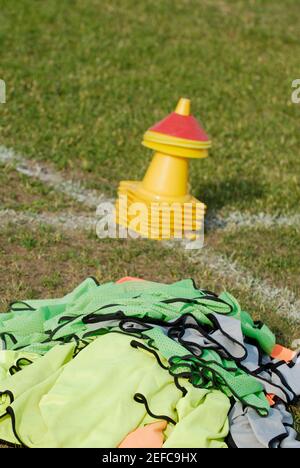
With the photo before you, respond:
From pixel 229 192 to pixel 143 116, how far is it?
135 cm

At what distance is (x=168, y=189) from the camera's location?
223 inches

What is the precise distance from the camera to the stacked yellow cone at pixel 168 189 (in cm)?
550

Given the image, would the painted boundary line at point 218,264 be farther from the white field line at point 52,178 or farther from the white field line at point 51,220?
the white field line at point 52,178

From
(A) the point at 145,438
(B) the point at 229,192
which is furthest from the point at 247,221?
(A) the point at 145,438

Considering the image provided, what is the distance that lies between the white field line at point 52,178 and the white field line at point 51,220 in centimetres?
24

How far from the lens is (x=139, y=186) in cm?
579

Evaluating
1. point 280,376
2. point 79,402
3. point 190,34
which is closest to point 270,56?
point 190,34

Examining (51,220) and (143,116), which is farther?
(143,116)

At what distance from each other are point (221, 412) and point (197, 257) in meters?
2.03

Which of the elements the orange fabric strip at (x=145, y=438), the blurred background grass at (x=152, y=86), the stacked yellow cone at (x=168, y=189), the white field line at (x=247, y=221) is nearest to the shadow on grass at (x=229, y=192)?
the blurred background grass at (x=152, y=86)

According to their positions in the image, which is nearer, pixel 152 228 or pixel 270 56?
pixel 152 228

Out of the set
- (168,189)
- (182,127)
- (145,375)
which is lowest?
(168,189)

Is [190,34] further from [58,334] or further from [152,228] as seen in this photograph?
[58,334]

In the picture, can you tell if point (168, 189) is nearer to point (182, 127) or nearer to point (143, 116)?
point (182, 127)
